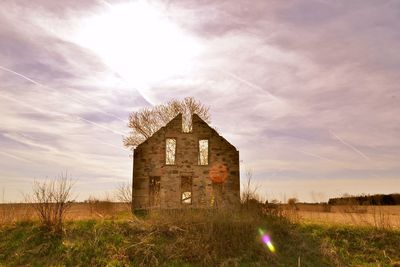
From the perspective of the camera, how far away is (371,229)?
15.6m

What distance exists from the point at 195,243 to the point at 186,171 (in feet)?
35.0

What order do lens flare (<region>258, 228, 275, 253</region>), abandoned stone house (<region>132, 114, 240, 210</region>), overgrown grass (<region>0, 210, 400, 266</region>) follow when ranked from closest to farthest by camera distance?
overgrown grass (<region>0, 210, 400, 266</region>)
lens flare (<region>258, 228, 275, 253</region>)
abandoned stone house (<region>132, 114, 240, 210</region>)

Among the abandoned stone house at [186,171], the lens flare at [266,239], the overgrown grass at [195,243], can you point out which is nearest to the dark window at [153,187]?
the abandoned stone house at [186,171]

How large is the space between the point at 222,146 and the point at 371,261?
1217 cm

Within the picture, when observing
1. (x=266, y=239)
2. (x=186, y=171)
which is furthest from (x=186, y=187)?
(x=266, y=239)

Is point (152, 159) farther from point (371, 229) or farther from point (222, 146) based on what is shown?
point (371, 229)

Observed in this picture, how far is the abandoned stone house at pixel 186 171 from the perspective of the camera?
2352 cm

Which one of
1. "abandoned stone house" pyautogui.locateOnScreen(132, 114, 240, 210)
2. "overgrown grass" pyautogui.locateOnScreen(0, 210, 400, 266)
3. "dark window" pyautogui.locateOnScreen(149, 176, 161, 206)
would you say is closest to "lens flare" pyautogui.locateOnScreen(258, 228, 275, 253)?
"overgrown grass" pyautogui.locateOnScreen(0, 210, 400, 266)

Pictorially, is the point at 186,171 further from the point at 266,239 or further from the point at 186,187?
the point at 266,239

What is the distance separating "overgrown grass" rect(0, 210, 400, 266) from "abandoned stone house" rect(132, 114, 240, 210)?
7948 mm

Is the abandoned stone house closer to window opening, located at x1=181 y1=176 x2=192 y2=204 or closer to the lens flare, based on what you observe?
window opening, located at x1=181 y1=176 x2=192 y2=204

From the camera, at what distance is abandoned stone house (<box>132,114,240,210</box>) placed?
23.5m

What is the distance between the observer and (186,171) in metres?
23.9

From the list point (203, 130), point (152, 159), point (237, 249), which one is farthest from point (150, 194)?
point (237, 249)
